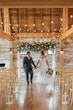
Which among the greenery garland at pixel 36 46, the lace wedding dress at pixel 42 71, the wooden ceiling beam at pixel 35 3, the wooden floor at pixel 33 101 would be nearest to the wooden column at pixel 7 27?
the greenery garland at pixel 36 46

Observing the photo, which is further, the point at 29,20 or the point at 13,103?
the point at 29,20

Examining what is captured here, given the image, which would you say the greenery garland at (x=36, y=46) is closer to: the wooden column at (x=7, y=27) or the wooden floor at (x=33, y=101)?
the wooden column at (x=7, y=27)

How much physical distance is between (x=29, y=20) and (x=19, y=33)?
3.60ft

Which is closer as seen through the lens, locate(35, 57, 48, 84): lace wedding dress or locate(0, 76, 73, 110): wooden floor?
locate(0, 76, 73, 110): wooden floor

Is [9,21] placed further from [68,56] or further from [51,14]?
[68,56]

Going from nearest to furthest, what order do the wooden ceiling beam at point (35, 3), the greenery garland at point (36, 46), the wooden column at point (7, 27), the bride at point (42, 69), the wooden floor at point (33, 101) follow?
1. the wooden ceiling beam at point (35, 3)
2. the wooden floor at point (33, 101)
3. the bride at point (42, 69)
4. the greenery garland at point (36, 46)
5. the wooden column at point (7, 27)

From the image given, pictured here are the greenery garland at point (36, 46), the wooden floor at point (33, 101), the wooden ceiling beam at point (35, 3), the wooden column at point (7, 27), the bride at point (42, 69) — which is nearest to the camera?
the wooden ceiling beam at point (35, 3)

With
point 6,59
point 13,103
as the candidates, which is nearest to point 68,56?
point 6,59

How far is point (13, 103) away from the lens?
293 inches

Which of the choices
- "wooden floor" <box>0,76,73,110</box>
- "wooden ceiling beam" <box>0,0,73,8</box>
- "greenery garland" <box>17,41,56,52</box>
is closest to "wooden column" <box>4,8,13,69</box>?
"greenery garland" <box>17,41,56,52</box>

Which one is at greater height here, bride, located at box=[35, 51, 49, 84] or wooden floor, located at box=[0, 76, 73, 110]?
bride, located at box=[35, 51, 49, 84]

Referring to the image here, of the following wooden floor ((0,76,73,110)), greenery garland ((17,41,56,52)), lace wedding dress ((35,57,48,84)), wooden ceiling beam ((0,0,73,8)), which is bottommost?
wooden floor ((0,76,73,110))

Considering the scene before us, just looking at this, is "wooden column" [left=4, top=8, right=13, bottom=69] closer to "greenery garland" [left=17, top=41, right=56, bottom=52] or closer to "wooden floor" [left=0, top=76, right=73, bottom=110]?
"greenery garland" [left=17, top=41, right=56, bottom=52]

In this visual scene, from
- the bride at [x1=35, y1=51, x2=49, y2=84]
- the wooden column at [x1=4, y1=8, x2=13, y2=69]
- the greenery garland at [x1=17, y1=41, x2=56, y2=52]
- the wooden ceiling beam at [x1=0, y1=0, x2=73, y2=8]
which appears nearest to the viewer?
the wooden ceiling beam at [x1=0, y1=0, x2=73, y2=8]
